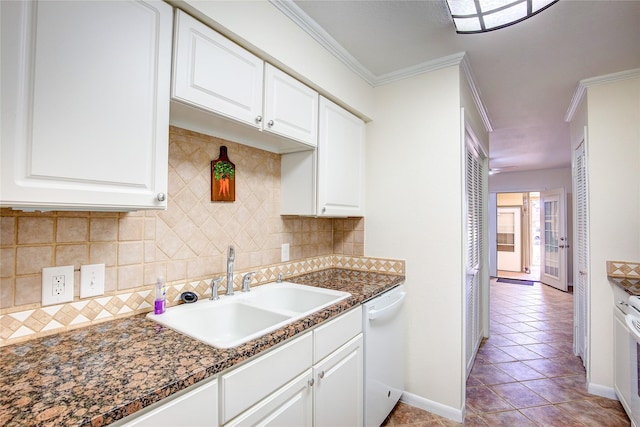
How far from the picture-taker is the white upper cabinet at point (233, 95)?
46.5 inches

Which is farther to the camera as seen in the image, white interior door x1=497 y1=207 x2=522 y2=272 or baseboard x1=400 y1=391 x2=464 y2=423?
white interior door x1=497 y1=207 x2=522 y2=272

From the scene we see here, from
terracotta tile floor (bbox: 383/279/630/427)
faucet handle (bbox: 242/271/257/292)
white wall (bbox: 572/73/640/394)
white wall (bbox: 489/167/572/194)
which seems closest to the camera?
faucet handle (bbox: 242/271/257/292)

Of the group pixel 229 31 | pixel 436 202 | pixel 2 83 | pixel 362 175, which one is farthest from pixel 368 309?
pixel 2 83

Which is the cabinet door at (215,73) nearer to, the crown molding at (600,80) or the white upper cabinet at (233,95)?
the white upper cabinet at (233,95)

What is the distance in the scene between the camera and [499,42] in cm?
188

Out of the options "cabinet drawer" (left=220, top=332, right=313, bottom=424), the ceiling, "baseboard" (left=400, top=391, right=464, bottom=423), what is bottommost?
"baseboard" (left=400, top=391, right=464, bottom=423)

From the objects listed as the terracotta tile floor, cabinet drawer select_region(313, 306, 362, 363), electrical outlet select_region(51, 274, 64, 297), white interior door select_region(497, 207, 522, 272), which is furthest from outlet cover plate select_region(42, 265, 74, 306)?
white interior door select_region(497, 207, 522, 272)

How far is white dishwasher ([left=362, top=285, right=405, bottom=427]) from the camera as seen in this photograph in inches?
67.9

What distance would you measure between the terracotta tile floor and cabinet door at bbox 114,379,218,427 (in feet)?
5.06

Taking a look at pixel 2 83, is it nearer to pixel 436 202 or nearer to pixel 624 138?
pixel 436 202

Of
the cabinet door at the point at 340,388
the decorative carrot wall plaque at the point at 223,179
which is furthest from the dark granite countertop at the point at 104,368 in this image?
the decorative carrot wall plaque at the point at 223,179

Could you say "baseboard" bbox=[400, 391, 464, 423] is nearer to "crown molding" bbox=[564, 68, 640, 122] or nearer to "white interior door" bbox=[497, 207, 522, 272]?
"crown molding" bbox=[564, 68, 640, 122]

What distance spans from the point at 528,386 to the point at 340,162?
2.37 m

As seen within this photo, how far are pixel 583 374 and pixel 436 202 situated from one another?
2153 millimetres
